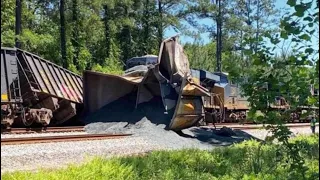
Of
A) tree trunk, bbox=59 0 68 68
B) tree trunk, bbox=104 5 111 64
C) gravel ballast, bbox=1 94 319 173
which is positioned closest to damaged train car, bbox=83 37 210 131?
gravel ballast, bbox=1 94 319 173

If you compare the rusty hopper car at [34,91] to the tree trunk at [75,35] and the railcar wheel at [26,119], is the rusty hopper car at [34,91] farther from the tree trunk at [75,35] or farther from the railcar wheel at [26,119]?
the tree trunk at [75,35]

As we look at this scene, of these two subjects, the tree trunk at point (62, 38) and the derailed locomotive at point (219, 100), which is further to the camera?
the tree trunk at point (62, 38)

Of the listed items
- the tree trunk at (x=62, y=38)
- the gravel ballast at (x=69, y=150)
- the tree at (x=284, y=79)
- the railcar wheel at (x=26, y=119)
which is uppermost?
the tree trunk at (x=62, y=38)

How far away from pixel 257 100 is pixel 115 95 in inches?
527

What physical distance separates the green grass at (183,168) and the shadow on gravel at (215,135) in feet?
16.6

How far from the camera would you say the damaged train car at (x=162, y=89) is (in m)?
14.7

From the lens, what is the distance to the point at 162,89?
15.1m

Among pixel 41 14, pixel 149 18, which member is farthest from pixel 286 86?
pixel 149 18

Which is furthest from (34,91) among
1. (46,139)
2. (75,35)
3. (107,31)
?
(107,31)

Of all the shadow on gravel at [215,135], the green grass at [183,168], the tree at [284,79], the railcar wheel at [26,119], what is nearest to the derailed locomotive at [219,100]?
the shadow on gravel at [215,135]

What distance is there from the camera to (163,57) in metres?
15.9

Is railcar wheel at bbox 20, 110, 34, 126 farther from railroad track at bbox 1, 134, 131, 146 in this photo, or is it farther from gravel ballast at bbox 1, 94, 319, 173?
railroad track at bbox 1, 134, 131, 146

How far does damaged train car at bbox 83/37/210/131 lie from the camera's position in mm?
14742

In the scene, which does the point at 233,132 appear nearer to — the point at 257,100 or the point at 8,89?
the point at 8,89
